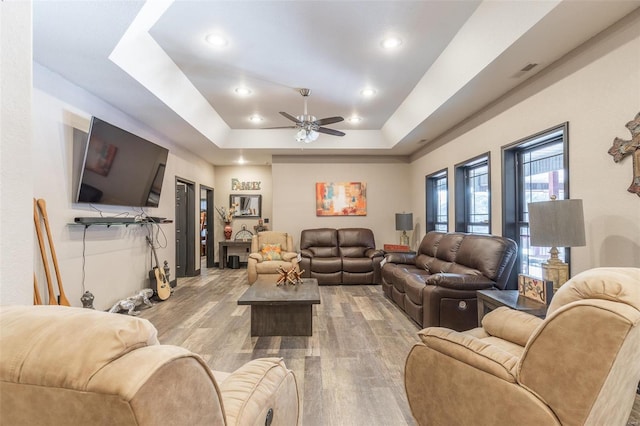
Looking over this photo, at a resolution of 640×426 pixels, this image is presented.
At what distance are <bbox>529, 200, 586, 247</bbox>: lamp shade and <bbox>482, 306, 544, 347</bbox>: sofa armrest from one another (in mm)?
638

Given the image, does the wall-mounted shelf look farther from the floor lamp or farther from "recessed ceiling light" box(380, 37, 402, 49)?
the floor lamp

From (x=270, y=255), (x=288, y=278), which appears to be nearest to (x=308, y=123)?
(x=288, y=278)

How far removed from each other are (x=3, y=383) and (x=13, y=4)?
4.66ft

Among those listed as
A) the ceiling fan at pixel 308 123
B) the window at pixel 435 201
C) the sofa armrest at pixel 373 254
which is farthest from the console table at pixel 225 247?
the window at pixel 435 201

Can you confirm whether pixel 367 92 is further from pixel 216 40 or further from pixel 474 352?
pixel 474 352

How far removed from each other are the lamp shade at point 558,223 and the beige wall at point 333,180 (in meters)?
4.55

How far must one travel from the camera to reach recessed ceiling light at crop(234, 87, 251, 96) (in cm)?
407

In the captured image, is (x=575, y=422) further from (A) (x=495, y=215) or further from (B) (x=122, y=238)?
(B) (x=122, y=238)

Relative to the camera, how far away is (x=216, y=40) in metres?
2.97

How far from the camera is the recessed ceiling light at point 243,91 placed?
407 centimetres

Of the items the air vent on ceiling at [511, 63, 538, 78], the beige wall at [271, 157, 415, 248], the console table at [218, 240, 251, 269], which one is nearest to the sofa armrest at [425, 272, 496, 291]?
the air vent on ceiling at [511, 63, 538, 78]

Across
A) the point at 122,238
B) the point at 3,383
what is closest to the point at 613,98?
the point at 3,383

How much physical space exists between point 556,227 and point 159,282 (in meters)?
4.78

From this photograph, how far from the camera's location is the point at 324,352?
2.77 m
